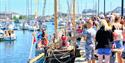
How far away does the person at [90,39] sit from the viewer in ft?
49.5

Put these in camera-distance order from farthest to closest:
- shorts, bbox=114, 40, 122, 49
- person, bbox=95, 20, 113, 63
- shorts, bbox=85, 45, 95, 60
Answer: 1. shorts, bbox=85, 45, 95, 60
2. shorts, bbox=114, 40, 122, 49
3. person, bbox=95, 20, 113, 63

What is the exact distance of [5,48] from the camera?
6150 centimetres

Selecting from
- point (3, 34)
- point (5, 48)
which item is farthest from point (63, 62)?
point (3, 34)

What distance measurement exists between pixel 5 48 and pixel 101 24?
161 feet

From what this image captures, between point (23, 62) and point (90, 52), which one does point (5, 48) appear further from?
point (90, 52)

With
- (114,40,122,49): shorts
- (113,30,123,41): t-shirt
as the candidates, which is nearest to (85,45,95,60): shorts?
(114,40,122,49): shorts

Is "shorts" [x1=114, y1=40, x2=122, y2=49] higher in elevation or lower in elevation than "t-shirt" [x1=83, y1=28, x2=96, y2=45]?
lower

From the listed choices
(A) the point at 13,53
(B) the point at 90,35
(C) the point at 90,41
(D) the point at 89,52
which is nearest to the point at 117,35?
(B) the point at 90,35

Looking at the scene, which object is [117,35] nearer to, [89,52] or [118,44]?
[118,44]

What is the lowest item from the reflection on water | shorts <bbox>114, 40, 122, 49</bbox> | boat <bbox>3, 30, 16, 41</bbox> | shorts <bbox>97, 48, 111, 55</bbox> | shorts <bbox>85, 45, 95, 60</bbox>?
the reflection on water

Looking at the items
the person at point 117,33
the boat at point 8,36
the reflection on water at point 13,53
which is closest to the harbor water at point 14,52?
the reflection on water at point 13,53

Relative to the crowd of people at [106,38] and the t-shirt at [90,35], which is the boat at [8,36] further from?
the t-shirt at [90,35]

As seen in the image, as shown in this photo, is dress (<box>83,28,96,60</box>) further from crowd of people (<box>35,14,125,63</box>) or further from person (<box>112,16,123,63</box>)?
person (<box>112,16,123,63</box>)

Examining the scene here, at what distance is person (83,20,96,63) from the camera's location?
594 inches
